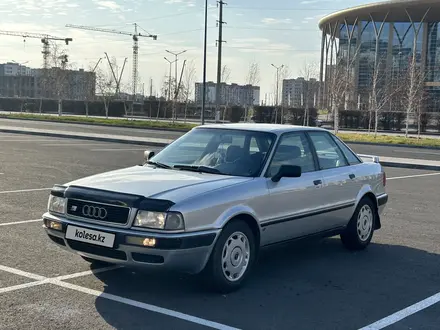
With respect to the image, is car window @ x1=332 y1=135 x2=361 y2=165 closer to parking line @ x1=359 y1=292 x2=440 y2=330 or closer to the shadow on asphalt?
the shadow on asphalt

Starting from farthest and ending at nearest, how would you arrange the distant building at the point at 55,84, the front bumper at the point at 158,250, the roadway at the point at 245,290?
1. the distant building at the point at 55,84
2. the front bumper at the point at 158,250
3. the roadway at the point at 245,290

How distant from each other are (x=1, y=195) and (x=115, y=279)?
5587 mm

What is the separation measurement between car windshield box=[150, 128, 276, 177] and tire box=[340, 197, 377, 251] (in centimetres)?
172

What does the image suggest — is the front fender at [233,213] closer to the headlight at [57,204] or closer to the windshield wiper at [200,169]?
the windshield wiper at [200,169]

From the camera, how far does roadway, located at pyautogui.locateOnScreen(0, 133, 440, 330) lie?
4.75 metres

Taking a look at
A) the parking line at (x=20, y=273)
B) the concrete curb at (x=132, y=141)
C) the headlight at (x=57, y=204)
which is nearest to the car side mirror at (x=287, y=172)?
the headlight at (x=57, y=204)

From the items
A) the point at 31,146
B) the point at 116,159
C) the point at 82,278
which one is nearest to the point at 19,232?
the point at 82,278

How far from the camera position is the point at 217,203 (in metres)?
5.28

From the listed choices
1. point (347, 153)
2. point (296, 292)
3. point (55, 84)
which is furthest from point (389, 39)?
point (296, 292)

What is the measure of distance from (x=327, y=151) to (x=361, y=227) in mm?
1074

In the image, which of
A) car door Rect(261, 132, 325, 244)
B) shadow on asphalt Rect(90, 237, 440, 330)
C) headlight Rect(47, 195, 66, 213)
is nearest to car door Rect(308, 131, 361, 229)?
car door Rect(261, 132, 325, 244)

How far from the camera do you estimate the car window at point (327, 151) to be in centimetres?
697

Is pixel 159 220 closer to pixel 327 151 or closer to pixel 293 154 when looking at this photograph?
pixel 293 154

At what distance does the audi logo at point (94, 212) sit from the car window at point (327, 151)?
2.78 metres
